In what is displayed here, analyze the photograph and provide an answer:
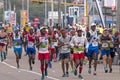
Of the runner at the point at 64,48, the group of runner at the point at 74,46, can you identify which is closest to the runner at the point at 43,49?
the group of runner at the point at 74,46

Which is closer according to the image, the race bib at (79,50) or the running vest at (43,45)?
the running vest at (43,45)

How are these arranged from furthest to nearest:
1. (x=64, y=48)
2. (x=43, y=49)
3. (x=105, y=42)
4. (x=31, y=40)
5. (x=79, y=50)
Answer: (x=31, y=40) → (x=105, y=42) → (x=64, y=48) → (x=79, y=50) → (x=43, y=49)

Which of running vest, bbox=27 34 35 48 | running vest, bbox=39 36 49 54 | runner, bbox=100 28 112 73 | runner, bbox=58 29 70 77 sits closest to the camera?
running vest, bbox=39 36 49 54

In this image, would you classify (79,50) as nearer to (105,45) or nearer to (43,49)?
(43,49)

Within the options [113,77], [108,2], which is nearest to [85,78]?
[113,77]

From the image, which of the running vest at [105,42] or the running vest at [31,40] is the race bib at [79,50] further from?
the running vest at [31,40]

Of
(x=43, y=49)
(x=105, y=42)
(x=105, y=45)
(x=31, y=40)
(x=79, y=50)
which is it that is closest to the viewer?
(x=43, y=49)

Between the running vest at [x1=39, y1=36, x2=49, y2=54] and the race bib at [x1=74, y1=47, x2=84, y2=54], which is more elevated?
the running vest at [x1=39, y1=36, x2=49, y2=54]

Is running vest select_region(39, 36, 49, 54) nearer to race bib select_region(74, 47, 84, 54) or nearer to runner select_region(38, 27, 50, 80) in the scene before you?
runner select_region(38, 27, 50, 80)

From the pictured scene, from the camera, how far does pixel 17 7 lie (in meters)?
121

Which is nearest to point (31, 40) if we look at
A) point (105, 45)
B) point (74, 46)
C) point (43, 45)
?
point (105, 45)

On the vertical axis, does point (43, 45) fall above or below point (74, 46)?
above

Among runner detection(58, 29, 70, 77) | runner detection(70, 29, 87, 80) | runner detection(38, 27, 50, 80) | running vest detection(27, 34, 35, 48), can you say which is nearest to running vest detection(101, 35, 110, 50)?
runner detection(58, 29, 70, 77)

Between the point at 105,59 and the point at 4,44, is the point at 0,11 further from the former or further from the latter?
the point at 105,59
